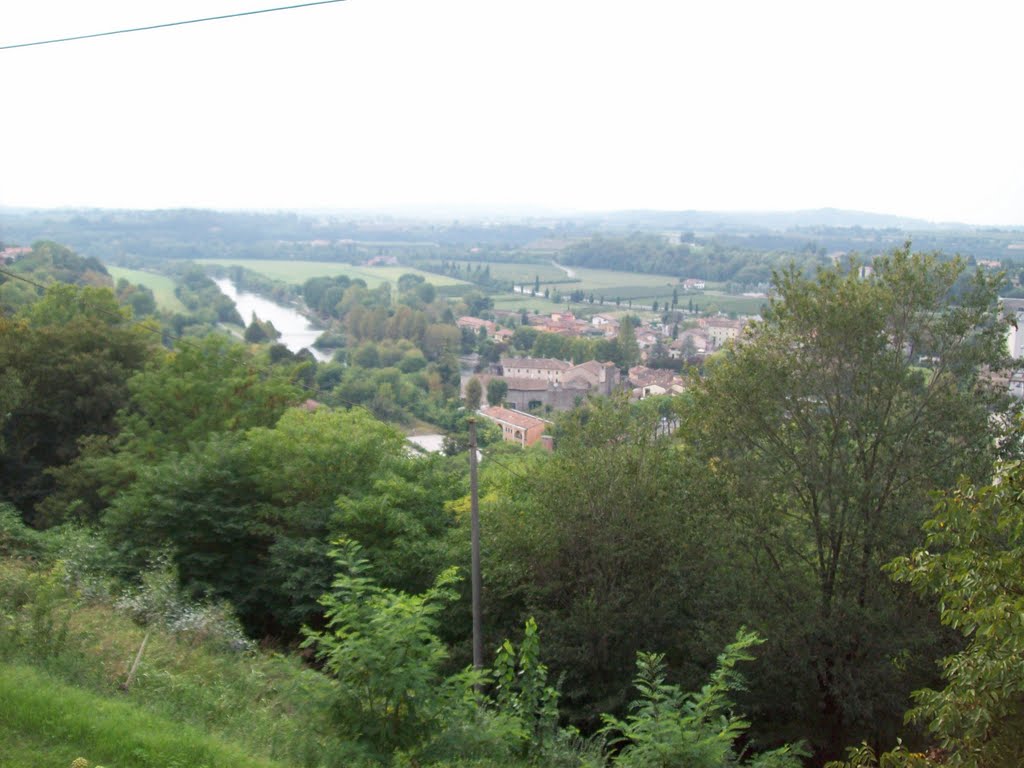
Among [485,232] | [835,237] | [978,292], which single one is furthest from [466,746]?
[485,232]

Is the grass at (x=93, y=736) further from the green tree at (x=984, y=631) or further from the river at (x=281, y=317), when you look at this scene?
the river at (x=281, y=317)

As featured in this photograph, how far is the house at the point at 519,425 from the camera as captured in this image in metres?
27.2

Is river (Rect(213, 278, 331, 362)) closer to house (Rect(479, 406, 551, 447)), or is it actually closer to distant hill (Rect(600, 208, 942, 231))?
house (Rect(479, 406, 551, 447))

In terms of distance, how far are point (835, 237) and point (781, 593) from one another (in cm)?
6427

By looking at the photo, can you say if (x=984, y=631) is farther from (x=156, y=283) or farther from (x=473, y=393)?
(x=156, y=283)

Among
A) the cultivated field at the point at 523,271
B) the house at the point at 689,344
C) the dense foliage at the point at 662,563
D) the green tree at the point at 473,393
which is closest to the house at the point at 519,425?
the green tree at the point at 473,393

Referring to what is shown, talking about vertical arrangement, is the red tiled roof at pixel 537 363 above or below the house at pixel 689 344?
below

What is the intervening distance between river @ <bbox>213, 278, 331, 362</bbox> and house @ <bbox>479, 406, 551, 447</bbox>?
19.8 meters

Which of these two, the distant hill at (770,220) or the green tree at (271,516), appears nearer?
the green tree at (271,516)

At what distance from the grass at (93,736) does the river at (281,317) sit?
41617 mm

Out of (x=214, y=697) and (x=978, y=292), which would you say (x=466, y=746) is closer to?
(x=214, y=697)

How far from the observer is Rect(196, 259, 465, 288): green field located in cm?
8356

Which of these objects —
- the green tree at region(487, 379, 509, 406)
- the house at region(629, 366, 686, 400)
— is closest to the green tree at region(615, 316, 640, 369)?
the house at region(629, 366, 686, 400)

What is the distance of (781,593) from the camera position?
1095cm
